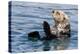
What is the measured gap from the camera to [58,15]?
164 centimetres

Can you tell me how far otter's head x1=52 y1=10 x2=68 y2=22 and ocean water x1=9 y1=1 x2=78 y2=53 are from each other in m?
0.03

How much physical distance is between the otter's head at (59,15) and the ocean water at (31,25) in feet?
0.10

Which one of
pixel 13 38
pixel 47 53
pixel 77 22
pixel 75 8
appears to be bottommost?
pixel 47 53

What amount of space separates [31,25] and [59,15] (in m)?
0.29

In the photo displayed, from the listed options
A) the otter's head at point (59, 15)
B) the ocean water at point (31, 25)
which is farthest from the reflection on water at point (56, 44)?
the otter's head at point (59, 15)

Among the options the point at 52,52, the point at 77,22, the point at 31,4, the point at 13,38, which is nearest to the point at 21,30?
the point at 13,38

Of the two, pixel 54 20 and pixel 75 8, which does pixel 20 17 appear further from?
pixel 75 8

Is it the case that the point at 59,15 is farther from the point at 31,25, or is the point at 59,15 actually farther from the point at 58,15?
the point at 31,25

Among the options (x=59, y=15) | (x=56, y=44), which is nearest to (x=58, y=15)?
(x=59, y=15)

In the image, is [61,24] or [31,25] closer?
[31,25]

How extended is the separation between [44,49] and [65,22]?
12.8 inches

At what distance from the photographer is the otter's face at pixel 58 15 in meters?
1.63

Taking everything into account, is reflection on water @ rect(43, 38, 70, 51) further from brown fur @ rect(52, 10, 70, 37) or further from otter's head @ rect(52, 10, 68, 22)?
otter's head @ rect(52, 10, 68, 22)

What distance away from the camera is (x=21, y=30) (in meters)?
1.50
